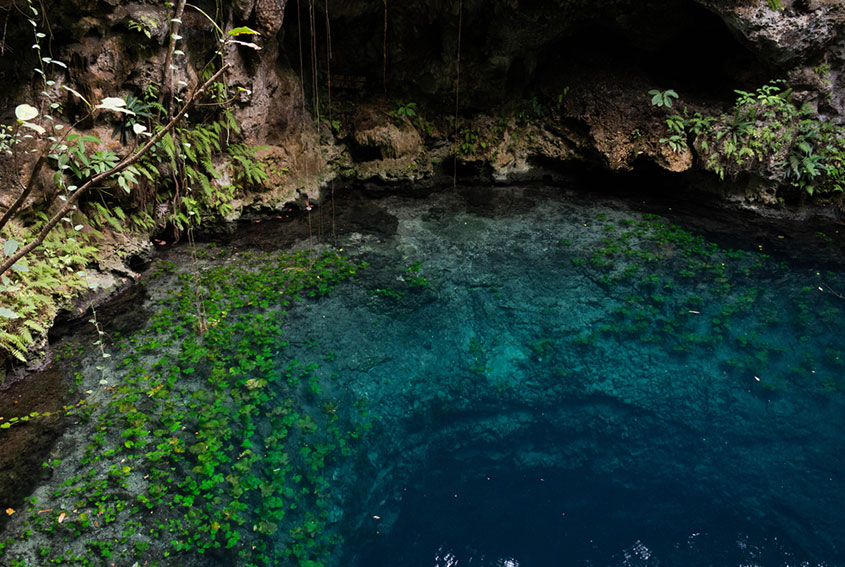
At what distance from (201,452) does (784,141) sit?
33.6 ft

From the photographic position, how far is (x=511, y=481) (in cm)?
427

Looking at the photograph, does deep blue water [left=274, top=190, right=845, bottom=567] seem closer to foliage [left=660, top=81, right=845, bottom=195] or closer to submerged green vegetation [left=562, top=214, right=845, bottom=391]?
submerged green vegetation [left=562, top=214, right=845, bottom=391]

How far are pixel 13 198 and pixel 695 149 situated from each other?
1050cm

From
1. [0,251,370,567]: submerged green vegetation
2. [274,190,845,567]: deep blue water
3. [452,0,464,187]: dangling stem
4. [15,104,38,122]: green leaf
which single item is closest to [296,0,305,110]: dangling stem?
[452,0,464,187]: dangling stem

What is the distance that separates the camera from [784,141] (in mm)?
8820

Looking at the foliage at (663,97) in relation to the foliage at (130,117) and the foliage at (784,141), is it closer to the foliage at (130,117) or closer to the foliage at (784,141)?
the foliage at (784,141)

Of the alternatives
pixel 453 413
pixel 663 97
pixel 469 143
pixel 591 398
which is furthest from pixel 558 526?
pixel 663 97

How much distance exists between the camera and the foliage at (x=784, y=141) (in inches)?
345

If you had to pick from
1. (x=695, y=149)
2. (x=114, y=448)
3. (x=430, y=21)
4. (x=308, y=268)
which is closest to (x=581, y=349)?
(x=308, y=268)

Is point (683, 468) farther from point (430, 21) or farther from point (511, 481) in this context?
point (430, 21)

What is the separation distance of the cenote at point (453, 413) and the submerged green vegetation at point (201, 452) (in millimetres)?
18

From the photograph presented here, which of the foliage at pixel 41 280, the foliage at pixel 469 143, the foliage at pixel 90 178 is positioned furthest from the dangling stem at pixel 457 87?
the foliage at pixel 41 280

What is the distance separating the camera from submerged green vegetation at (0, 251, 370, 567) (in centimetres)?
341

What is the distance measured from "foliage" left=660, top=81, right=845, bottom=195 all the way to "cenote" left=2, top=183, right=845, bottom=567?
1.99 meters
